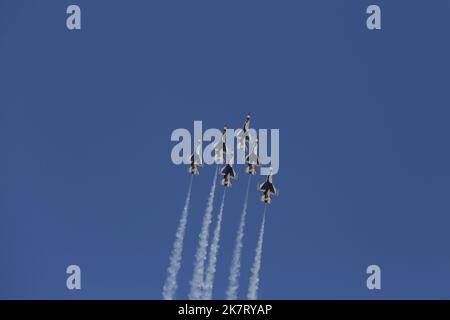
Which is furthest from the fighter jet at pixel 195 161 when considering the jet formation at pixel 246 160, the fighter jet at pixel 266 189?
the fighter jet at pixel 266 189

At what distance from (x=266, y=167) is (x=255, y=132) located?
337cm

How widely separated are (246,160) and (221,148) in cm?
206

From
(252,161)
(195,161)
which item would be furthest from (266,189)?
(195,161)

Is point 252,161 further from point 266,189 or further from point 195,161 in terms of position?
point 195,161

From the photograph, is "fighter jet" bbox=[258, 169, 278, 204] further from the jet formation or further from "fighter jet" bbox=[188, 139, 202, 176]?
"fighter jet" bbox=[188, 139, 202, 176]

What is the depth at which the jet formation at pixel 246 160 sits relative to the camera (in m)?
81.8

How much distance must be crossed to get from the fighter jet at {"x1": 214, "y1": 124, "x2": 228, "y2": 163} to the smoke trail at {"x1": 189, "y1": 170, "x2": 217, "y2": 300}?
10.2ft

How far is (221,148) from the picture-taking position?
83.2 metres

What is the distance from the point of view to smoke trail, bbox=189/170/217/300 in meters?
74.9

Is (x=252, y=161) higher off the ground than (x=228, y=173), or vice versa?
(x=252, y=161)

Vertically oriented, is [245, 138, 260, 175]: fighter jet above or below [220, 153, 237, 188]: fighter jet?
above

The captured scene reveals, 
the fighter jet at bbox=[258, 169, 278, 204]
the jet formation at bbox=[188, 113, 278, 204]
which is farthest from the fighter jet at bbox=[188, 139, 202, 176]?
the fighter jet at bbox=[258, 169, 278, 204]
